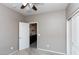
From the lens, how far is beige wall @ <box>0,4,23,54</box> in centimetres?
376

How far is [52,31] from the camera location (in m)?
5.03

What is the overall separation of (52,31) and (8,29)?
8.40 ft

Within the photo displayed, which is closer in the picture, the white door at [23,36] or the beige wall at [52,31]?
the beige wall at [52,31]

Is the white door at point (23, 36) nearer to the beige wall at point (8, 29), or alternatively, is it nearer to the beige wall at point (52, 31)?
the beige wall at point (8, 29)

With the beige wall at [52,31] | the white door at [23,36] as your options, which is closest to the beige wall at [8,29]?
the white door at [23,36]

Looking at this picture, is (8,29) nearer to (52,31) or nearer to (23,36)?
(23,36)

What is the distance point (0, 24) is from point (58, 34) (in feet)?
10.3

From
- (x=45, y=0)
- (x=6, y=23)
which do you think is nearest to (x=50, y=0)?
(x=45, y=0)

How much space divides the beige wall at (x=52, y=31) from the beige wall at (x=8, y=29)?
1.62 m

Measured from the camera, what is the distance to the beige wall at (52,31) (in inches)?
183

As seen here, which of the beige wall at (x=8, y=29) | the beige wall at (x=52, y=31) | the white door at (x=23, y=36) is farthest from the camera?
the white door at (x=23, y=36)

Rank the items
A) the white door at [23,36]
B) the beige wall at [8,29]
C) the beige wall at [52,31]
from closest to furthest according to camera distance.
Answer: the beige wall at [8,29] < the beige wall at [52,31] < the white door at [23,36]

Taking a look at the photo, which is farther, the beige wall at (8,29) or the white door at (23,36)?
the white door at (23,36)

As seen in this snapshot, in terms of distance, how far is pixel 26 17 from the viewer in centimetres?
634
